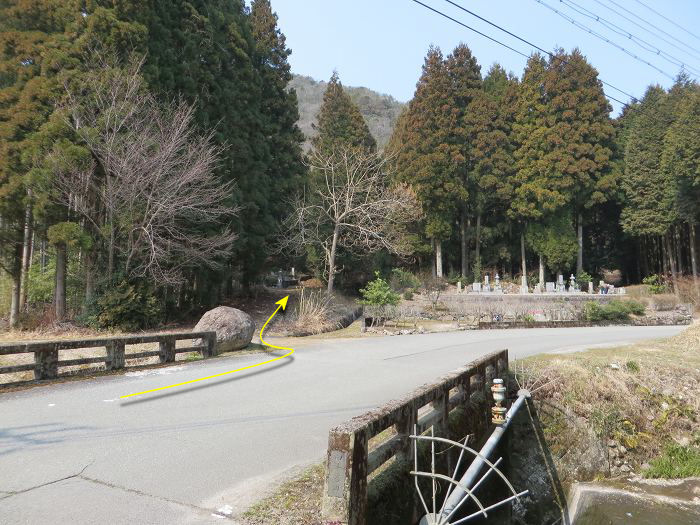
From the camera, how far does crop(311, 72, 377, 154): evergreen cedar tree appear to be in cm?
2759

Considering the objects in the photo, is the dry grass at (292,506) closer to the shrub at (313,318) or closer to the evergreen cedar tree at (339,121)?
the shrub at (313,318)

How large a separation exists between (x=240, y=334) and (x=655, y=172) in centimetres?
2920

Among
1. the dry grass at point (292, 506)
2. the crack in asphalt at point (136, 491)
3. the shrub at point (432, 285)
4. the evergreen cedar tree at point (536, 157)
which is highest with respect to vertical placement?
the evergreen cedar tree at point (536, 157)

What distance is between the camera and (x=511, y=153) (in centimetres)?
3228

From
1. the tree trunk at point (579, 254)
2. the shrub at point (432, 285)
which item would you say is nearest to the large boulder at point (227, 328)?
the shrub at point (432, 285)

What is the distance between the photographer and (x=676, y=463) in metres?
7.12

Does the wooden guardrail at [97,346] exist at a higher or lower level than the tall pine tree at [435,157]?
lower

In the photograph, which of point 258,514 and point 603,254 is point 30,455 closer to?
point 258,514

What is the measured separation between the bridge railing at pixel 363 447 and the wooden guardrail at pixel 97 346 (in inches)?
215

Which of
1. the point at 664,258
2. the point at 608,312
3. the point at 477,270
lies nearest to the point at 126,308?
the point at 608,312

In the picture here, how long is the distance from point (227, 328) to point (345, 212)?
10.9 m

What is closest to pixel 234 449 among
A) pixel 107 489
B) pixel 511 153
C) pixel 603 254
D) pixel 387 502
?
pixel 107 489

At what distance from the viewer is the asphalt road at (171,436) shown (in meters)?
3.34

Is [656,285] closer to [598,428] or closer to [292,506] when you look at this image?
[598,428]
